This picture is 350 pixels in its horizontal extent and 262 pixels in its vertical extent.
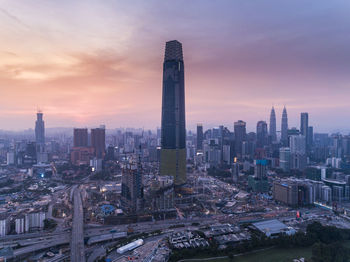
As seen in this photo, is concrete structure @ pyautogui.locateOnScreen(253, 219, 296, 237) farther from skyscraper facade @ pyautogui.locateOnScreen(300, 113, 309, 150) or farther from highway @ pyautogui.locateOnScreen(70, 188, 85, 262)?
skyscraper facade @ pyautogui.locateOnScreen(300, 113, 309, 150)

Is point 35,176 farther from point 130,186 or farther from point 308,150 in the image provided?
point 308,150

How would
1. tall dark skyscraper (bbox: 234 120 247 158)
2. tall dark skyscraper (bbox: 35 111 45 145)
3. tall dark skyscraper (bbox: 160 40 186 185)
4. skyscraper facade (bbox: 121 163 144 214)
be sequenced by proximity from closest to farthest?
skyscraper facade (bbox: 121 163 144 214)
tall dark skyscraper (bbox: 160 40 186 185)
tall dark skyscraper (bbox: 234 120 247 158)
tall dark skyscraper (bbox: 35 111 45 145)

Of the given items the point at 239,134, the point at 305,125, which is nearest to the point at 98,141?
the point at 239,134

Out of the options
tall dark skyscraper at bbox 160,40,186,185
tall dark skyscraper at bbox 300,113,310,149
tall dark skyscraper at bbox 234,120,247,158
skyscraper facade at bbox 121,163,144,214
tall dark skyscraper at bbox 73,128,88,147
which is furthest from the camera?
tall dark skyscraper at bbox 300,113,310,149

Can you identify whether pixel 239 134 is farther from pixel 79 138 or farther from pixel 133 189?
pixel 133 189

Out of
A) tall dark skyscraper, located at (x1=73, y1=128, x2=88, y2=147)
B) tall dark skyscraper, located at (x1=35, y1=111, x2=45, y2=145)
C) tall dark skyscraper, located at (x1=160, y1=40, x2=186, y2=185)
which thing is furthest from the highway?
tall dark skyscraper, located at (x1=35, y1=111, x2=45, y2=145)

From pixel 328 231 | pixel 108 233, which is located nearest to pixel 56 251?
pixel 108 233

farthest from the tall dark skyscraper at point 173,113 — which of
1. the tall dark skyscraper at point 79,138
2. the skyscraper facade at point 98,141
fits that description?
the tall dark skyscraper at point 79,138
